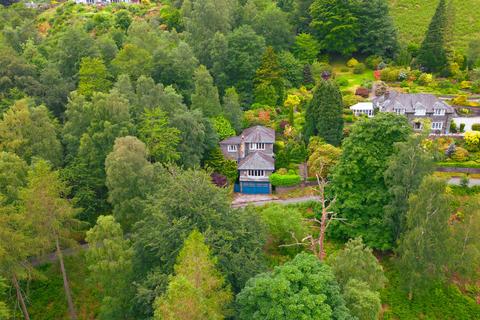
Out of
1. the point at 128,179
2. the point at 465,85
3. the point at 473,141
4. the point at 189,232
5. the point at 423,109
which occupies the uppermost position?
the point at 465,85

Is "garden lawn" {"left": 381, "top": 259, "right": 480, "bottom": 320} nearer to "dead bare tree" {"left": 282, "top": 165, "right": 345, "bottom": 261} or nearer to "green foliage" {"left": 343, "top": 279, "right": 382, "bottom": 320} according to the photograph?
"dead bare tree" {"left": 282, "top": 165, "right": 345, "bottom": 261}

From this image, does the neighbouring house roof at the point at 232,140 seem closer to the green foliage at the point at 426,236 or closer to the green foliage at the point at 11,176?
the green foliage at the point at 11,176

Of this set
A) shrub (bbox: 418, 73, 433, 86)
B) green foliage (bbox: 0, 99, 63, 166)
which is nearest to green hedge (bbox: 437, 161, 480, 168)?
shrub (bbox: 418, 73, 433, 86)

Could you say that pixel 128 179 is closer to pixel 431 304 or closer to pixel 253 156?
pixel 253 156

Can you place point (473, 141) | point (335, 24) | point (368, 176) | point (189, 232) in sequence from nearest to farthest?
1. point (189, 232)
2. point (368, 176)
3. point (473, 141)
4. point (335, 24)

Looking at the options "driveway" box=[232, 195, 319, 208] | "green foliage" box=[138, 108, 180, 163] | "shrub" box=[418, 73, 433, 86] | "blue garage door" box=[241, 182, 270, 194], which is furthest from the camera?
"shrub" box=[418, 73, 433, 86]

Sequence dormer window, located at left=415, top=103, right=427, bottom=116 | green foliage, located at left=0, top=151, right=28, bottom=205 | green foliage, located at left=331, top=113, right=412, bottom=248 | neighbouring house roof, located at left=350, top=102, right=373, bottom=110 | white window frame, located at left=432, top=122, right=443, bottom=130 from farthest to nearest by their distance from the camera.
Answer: neighbouring house roof, located at left=350, top=102, right=373, bottom=110 < dormer window, located at left=415, top=103, right=427, bottom=116 < white window frame, located at left=432, top=122, right=443, bottom=130 < green foliage, located at left=331, top=113, right=412, bottom=248 < green foliage, located at left=0, top=151, right=28, bottom=205

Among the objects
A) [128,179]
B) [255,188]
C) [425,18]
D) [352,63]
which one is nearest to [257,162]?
[255,188]
